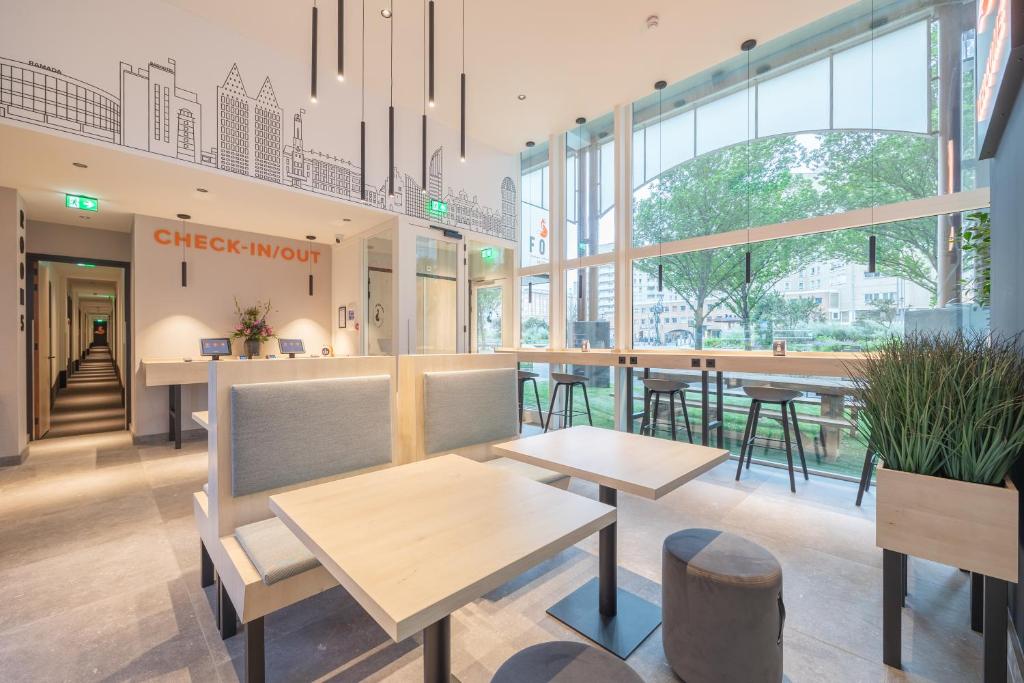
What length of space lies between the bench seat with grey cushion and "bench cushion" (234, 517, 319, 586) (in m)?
1.04

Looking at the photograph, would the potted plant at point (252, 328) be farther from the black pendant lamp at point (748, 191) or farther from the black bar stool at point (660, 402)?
the black pendant lamp at point (748, 191)

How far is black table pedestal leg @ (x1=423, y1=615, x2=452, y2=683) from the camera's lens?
1118 mm

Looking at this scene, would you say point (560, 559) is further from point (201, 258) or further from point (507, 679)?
point (201, 258)

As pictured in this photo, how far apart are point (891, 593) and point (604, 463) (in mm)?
1164

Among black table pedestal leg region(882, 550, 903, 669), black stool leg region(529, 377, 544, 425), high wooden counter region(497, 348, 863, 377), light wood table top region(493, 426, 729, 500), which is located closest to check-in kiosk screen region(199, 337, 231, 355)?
high wooden counter region(497, 348, 863, 377)

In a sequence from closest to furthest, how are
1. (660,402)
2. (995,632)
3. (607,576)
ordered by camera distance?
(995,632) → (607,576) → (660,402)

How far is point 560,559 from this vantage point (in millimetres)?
2473

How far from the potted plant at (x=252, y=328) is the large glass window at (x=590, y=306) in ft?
14.4

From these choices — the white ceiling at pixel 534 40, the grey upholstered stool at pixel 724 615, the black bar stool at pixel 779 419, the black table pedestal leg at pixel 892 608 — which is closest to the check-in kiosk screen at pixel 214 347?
the white ceiling at pixel 534 40

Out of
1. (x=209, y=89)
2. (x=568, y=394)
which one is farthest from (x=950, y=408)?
(x=209, y=89)

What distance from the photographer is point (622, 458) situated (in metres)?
1.95

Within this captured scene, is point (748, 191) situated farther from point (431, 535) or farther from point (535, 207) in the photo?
point (431, 535)

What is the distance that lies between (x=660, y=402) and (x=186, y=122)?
5.63 meters

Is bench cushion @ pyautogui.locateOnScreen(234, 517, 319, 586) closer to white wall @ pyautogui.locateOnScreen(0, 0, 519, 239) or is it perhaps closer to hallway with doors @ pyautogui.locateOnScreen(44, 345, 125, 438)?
white wall @ pyautogui.locateOnScreen(0, 0, 519, 239)
